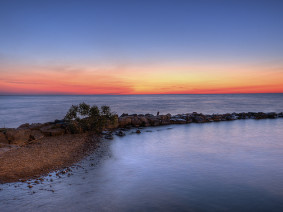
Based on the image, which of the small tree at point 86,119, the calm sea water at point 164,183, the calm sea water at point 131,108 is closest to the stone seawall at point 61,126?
the small tree at point 86,119

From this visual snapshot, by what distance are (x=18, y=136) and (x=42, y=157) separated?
6022 mm

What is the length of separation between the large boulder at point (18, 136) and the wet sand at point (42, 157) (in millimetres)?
1220

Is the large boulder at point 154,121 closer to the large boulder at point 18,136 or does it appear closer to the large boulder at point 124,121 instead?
the large boulder at point 124,121

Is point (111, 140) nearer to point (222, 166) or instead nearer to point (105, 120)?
point (105, 120)

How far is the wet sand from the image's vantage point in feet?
30.9

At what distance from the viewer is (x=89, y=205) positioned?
7242 mm

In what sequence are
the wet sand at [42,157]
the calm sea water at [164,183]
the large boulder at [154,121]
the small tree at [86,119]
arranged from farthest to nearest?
1. the large boulder at [154,121]
2. the small tree at [86,119]
3. the wet sand at [42,157]
4. the calm sea water at [164,183]


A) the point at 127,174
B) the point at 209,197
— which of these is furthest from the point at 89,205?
the point at 209,197

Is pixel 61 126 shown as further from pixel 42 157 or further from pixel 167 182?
pixel 167 182

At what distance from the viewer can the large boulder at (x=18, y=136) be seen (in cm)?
1541

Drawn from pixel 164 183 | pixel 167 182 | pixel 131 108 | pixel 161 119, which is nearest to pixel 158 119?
pixel 161 119

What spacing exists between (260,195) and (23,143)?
53.7ft

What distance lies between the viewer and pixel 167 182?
940 cm

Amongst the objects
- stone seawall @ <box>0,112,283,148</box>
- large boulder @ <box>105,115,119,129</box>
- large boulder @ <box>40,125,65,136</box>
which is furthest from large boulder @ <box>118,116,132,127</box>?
large boulder @ <box>40,125,65,136</box>
